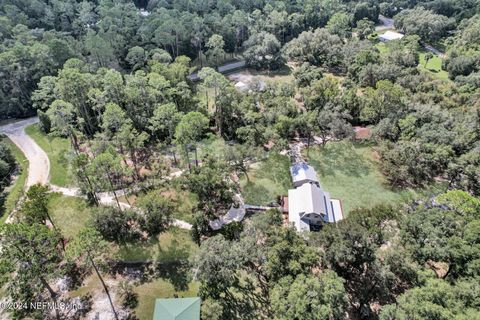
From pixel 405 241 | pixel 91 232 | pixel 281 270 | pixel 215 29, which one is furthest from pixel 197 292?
pixel 215 29

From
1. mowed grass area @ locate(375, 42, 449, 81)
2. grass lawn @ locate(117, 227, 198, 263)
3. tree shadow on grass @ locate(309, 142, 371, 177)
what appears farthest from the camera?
mowed grass area @ locate(375, 42, 449, 81)

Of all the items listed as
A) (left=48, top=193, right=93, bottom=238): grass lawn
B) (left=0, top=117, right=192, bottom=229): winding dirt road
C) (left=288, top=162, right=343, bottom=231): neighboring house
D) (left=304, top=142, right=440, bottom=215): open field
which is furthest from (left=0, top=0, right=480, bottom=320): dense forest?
(left=288, top=162, right=343, bottom=231): neighboring house

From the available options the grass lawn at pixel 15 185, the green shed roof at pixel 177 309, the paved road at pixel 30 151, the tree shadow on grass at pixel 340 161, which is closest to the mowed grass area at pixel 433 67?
the tree shadow on grass at pixel 340 161

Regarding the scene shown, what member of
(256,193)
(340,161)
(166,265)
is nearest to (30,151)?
(166,265)

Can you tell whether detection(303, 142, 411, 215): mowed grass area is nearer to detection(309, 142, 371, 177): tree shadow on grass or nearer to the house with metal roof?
detection(309, 142, 371, 177): tree shadow on grass

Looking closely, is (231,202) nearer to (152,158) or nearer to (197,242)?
(197,242)

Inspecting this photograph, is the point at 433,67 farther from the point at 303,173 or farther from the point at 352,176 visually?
the point at 303,173
